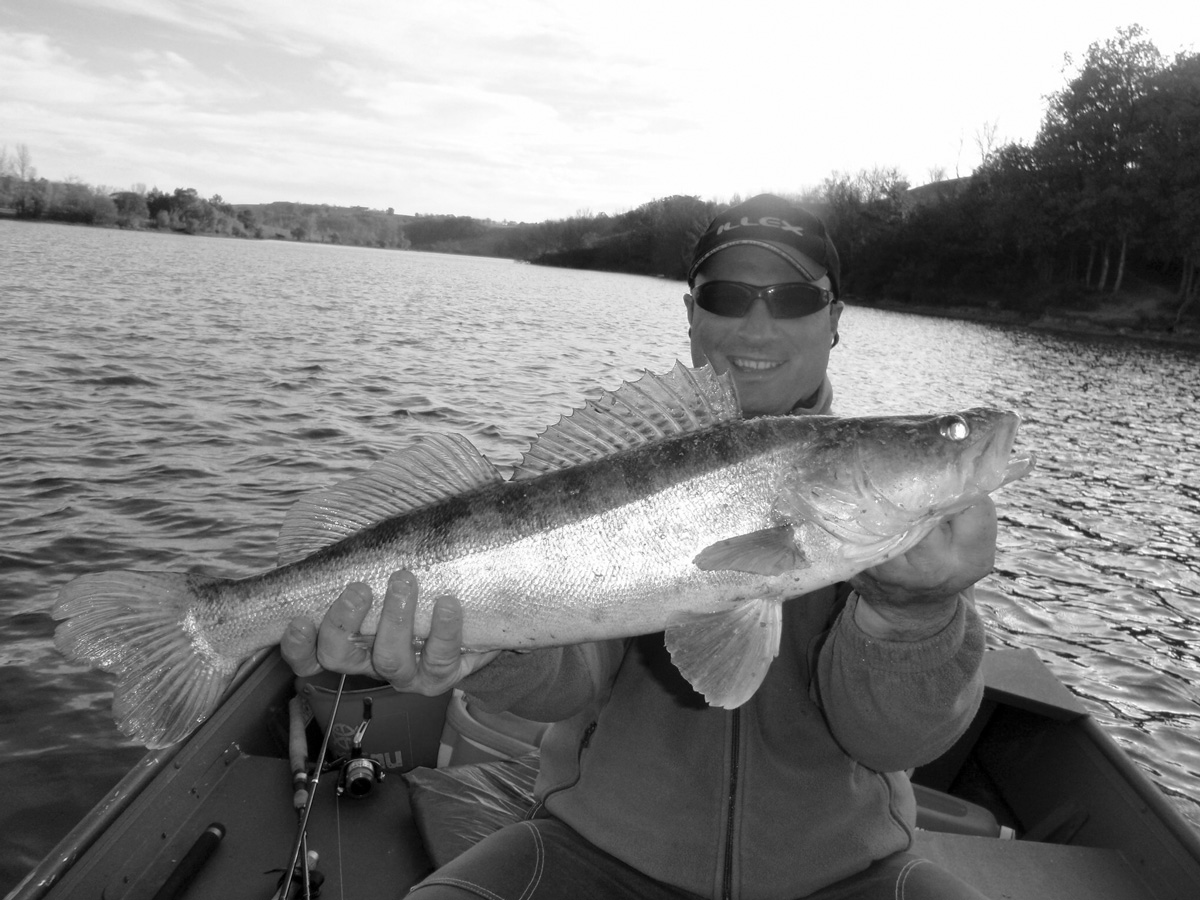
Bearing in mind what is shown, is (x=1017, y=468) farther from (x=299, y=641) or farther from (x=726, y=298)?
(x=299, y=641)

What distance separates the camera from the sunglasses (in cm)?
404

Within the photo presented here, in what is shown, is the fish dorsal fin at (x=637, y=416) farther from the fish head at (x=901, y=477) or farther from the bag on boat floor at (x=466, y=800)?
the bag on boat floor at (x=466, y=800)

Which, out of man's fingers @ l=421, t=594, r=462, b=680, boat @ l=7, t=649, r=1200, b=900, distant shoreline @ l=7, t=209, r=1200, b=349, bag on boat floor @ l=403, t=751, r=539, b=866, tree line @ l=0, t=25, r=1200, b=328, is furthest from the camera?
tree line @ l=0, t=25, r=1200, b=328

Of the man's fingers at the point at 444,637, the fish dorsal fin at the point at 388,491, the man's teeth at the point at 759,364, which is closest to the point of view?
the man's fingers at the point at 444,637

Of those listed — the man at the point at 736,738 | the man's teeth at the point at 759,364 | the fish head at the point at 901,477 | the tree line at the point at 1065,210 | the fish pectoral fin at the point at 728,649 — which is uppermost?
the tree line at the point at 1065,210

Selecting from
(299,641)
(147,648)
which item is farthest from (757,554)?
(147,648)

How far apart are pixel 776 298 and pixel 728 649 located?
2075 millimetres

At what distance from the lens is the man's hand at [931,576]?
249cm

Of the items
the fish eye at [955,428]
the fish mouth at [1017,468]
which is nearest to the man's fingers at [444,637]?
the fish eye at [955,428]

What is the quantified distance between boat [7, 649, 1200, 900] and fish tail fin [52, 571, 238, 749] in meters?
0.92

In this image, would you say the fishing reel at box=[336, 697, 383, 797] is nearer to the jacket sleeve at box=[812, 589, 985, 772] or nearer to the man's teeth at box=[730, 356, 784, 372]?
the jacket sleeve at box=[812, 589, 985, 772]

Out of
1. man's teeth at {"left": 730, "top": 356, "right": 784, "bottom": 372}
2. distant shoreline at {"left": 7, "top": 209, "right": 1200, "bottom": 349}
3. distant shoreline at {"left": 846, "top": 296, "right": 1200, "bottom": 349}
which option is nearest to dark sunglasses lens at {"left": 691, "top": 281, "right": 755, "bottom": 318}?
man's teeth at {"left": 730, "top": 356, "right": 784, "bottom": 372}

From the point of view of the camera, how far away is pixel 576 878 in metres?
2.91

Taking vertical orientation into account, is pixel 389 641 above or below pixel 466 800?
above
